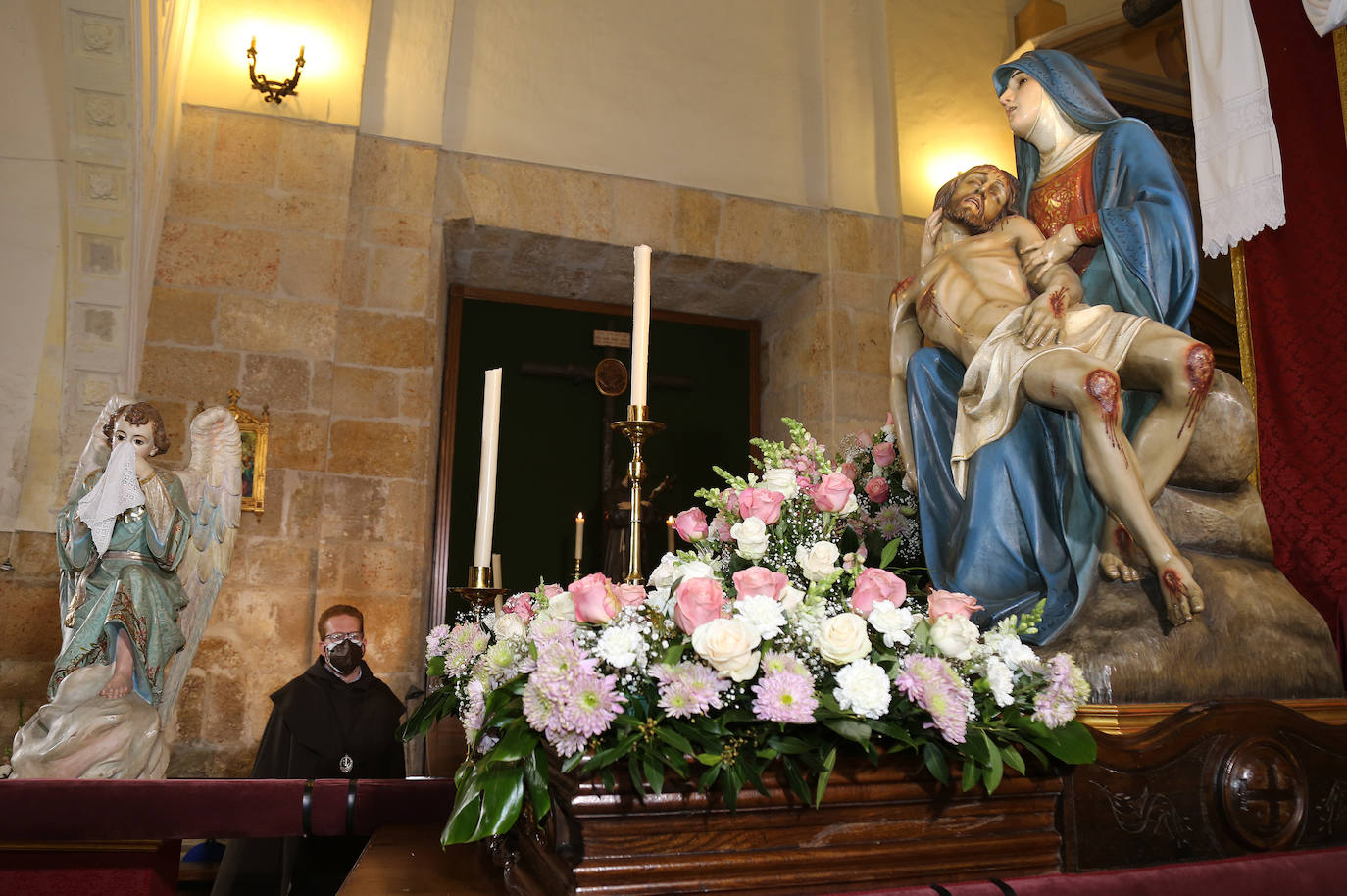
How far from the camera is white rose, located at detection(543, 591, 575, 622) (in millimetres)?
1691

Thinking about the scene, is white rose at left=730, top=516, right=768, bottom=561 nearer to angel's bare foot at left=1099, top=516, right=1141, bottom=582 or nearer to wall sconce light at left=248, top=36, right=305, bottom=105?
angel's bare foot at left=1099, top=516, right=1141, bottom=582

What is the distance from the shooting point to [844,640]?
1500 mm

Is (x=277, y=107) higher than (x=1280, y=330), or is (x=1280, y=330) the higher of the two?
(x=277, y=107)

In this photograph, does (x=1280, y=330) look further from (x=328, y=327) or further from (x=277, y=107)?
(x=277, y=107)

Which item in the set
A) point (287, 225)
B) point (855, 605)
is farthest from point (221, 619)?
point (855, 605)

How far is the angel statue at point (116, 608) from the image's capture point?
3.12 meters

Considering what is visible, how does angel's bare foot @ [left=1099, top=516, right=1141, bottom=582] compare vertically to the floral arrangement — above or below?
above

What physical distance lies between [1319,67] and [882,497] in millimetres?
2434

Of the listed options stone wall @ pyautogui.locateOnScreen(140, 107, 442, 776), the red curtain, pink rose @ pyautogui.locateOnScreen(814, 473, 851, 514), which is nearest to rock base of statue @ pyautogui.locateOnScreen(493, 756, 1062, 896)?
pink rose @ pyautogui.locateOnScreen(814, 473, 851, 514)

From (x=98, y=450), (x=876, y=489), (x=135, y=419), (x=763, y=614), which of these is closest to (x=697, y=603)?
(x=763, y=614)

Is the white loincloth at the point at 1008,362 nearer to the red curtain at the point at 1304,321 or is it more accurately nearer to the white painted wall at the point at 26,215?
the red curtain at the point at 1304,321

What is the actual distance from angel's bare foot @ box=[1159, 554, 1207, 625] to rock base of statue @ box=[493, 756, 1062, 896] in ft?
1.92

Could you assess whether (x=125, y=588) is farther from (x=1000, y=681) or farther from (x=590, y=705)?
(x=1000, y=681)

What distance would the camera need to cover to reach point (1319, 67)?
360cm
